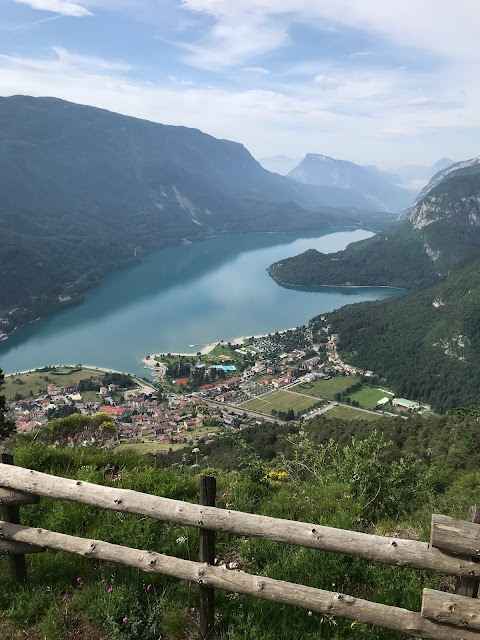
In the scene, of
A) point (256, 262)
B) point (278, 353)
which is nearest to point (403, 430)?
point (278, 353)

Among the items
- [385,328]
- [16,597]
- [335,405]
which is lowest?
[335,405]

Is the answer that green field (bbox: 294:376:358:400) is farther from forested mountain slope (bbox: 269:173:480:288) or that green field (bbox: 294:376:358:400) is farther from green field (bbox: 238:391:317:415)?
forested mountain slope (bbox: 269:173:480:288)

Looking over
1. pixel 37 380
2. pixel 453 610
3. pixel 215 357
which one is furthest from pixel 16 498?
pixel 215 357

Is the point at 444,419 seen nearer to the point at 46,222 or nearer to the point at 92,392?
the point at 92,392

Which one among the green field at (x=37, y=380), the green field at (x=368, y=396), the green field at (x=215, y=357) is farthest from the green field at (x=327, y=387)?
the green field at (x=37, y=380)

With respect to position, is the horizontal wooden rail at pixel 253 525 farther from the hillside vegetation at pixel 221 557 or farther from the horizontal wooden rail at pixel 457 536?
the hillside vegetation at pixel 221 557

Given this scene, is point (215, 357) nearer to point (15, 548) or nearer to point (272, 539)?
point (15, 548)
